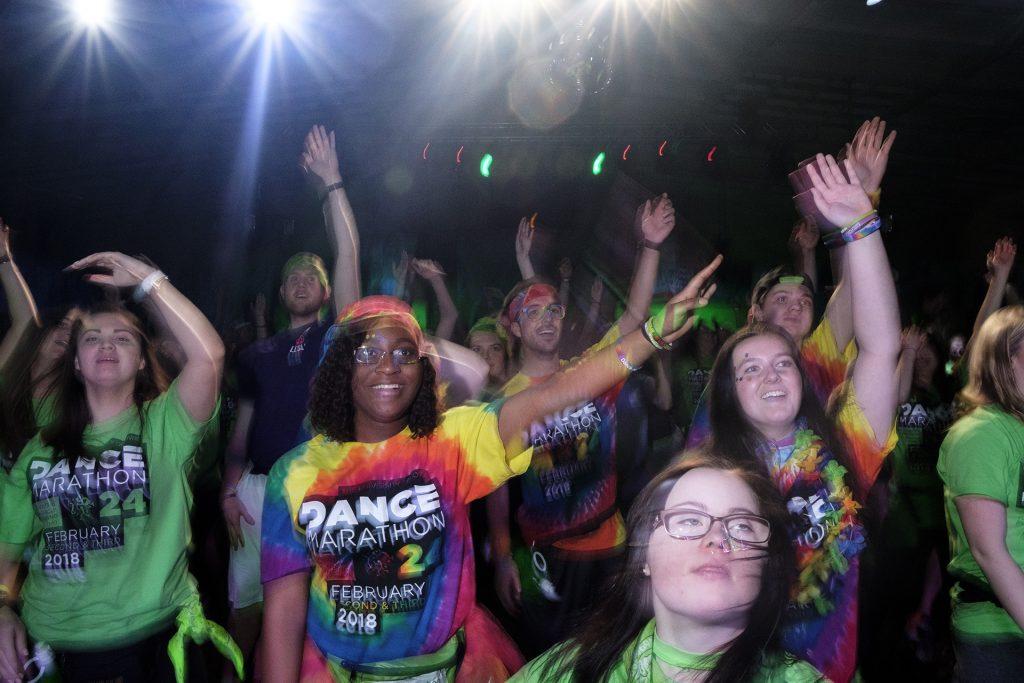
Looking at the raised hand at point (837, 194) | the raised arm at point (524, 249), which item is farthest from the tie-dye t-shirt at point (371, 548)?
the raised arm at point (524, 249)

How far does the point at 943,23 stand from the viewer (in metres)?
5.91

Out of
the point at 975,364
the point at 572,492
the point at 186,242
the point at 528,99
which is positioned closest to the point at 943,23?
the point at 528,99

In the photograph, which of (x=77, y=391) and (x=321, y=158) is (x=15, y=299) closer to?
(x=77, y=391)

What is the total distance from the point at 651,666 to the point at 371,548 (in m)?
0.86

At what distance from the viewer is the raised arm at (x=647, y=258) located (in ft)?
9.21

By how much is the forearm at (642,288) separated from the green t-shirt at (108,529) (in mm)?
1480

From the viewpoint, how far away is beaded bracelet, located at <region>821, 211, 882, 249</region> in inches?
76.2

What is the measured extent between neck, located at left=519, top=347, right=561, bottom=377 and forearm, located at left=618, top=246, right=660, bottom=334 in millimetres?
521

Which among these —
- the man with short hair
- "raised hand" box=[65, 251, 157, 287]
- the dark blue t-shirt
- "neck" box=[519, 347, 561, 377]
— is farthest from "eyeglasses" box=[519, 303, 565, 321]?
"raised hand" box=[65, 251, 157, 287]

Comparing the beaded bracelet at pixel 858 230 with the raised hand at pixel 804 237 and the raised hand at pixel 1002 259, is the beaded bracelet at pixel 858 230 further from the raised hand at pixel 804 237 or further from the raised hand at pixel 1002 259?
the raised hand at pixel 1002 259

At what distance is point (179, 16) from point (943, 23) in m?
5.43

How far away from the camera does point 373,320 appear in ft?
7.30

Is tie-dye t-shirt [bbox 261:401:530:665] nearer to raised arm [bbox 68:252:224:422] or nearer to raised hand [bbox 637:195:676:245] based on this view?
raised arm [bbox 68:252:224:422]

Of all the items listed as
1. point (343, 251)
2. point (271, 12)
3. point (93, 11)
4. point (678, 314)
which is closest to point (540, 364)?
point (343, 251)
